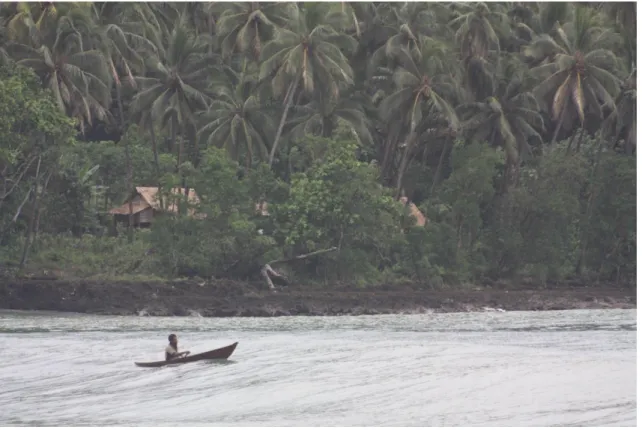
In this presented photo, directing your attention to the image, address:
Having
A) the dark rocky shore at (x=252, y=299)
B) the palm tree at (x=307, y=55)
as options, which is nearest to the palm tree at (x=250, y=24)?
the palm tree at (x=307, y=55)

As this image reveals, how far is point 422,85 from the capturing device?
48156 millimetres

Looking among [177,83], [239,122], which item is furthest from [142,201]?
[239,122]

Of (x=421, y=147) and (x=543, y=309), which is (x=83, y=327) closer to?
(x=543, y=309)

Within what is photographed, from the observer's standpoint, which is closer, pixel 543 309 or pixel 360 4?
pixel 543 309

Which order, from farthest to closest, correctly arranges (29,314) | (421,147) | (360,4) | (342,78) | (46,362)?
(421,147), (360,4), (342,78), (29,314), (46,362)

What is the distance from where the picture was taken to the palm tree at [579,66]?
4838 cm

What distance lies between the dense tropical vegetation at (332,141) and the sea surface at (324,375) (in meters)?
8.21

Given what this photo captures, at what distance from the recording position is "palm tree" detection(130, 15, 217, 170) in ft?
163

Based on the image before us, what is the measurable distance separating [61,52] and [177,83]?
18.2 feet

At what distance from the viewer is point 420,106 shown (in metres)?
48.0

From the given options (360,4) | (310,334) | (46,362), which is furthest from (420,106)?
(46,362)

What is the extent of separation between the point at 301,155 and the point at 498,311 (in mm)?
10141

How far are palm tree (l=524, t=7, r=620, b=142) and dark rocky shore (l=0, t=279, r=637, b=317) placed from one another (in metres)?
7.52

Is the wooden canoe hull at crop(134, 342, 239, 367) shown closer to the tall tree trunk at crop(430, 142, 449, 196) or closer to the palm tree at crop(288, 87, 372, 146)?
the palm tree at crop(288, 87, 372, 146)
